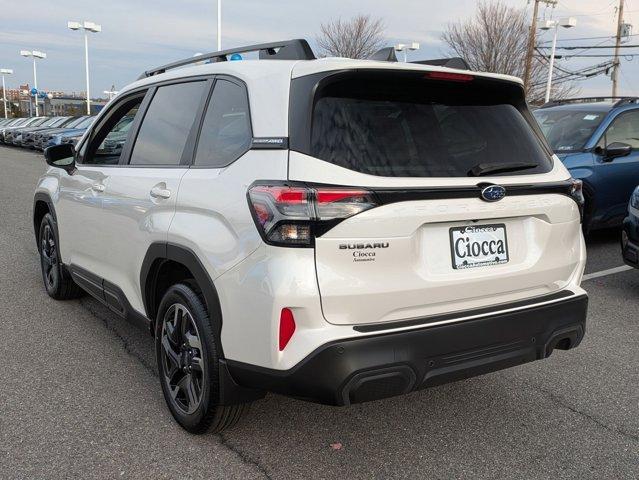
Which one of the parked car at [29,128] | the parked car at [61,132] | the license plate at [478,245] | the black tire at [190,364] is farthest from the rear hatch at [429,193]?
Result: the parked car at [29,128]

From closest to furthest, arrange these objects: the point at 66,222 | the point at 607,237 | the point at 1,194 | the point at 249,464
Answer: the point at 249,464
the point at 66,222
the point at 607,237
the point at 1,194

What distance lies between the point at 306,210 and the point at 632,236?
4235 millimetres

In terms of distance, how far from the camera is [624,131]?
25.7 ft

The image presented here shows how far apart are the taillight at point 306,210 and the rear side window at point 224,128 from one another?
0.42 metres

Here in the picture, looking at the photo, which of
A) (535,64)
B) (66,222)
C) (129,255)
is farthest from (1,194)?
(535,64)

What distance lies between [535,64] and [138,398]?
38.8 metres

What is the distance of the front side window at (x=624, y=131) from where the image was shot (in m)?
7.64

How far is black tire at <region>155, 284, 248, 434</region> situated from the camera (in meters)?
2.84

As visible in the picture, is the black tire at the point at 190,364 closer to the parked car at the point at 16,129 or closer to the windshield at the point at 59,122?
the windshield at the point at 59,122

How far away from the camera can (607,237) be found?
341 inches

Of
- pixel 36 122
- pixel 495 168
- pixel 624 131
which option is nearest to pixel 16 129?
pixel 36 122

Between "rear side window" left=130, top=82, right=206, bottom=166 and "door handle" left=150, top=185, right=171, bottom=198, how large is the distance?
0.15m

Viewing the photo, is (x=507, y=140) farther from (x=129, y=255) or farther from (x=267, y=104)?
(x=129, y=255)

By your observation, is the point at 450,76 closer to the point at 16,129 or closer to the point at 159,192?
the point at 159,192
